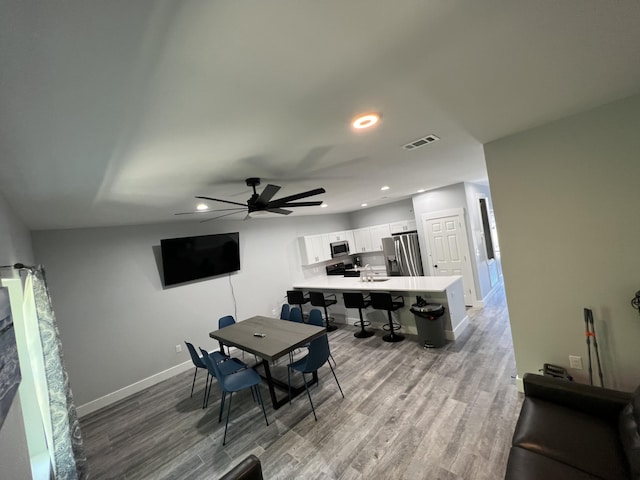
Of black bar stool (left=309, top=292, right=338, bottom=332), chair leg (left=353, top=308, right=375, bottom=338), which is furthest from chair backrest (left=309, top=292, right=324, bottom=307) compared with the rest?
chair leg (left=353, top=308, right=375, bottom=338)

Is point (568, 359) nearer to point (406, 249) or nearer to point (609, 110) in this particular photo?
point (609, 110)

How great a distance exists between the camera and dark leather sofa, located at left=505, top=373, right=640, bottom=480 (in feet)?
4.58

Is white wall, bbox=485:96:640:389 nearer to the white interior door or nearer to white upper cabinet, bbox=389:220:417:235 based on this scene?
the white interior door

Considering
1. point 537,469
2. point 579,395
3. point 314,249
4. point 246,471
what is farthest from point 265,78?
point 314,249

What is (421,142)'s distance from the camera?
236 cm

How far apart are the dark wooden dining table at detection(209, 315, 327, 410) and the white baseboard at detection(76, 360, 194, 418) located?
4.36 feet

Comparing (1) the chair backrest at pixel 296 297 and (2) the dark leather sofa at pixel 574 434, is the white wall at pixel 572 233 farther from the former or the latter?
(1) the chair backrest at pixel 296 297

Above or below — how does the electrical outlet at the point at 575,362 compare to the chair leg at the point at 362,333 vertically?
above

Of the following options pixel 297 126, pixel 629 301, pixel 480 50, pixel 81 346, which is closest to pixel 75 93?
pixel 297 126

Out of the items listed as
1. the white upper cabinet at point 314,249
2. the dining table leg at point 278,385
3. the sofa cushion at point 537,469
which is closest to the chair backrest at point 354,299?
the dining table leg at point 278,385

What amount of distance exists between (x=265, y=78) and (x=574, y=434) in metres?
2.70

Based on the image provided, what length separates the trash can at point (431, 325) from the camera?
153 inches

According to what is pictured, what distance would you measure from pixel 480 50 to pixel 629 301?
7.91 ft

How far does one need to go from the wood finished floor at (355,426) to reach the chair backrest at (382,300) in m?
0.71
